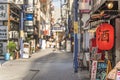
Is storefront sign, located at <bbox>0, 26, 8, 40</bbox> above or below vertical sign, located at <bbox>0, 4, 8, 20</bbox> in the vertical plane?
below

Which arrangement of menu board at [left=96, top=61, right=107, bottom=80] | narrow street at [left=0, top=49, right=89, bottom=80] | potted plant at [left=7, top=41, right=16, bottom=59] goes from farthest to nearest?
potted plant at [left=7, top=41, right=16, bottom=59] < narrow street at [left=0, top=49, right=89, bottom=80] < menu board at [left=96, top=61, right=107, bottom=80]

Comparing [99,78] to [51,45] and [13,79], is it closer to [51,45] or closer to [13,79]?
[13,79]

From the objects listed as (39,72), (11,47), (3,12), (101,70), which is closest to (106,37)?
(101,70)

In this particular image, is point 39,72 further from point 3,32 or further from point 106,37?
point 3,32

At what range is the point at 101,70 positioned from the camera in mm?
16578

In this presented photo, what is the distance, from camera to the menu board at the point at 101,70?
16.4 metres

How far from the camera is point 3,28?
170 ft

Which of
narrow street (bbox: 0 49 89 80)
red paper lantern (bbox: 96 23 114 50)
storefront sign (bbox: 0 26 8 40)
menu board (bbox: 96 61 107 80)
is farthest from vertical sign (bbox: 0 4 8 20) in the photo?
red paper lantern (bbox: 96 23 114 50)

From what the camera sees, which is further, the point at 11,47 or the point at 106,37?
the point at 11,47

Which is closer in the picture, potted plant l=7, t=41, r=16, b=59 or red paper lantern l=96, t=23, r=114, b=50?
red paper lantern l=96, t=23, r=114, b=50

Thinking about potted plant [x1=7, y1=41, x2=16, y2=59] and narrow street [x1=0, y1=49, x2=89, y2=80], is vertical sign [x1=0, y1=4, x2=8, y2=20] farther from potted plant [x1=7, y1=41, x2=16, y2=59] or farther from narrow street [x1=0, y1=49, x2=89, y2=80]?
narrow street [x1=0, y1=49, x2=89, y2=80]

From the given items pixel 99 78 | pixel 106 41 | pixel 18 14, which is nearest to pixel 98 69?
pixel 99 78

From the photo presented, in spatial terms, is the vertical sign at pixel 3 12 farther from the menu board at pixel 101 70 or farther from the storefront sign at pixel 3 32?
the menu board at pixel 101 70

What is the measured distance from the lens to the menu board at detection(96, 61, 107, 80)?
16.4 metres
